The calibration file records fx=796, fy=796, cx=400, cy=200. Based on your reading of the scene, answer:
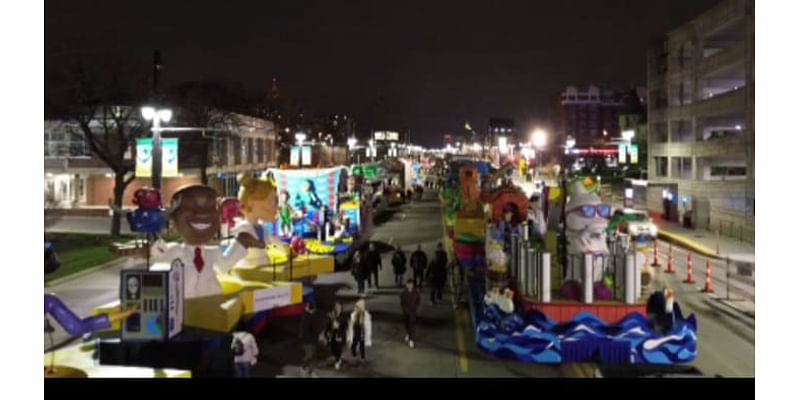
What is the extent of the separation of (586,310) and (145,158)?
16182 mm

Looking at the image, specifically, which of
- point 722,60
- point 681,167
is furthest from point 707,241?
point 681,167

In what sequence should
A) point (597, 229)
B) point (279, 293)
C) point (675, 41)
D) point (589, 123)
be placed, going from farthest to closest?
1. point (589, 123)
2. point (675, 41)
3. point (279, 293)
4. point (597, 229)

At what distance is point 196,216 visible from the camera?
16.1 meters

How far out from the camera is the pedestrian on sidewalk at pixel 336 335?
14.0 meters

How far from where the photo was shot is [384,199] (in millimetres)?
56594

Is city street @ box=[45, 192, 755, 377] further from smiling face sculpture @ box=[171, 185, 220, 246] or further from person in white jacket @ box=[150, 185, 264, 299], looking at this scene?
smiling face sculpture @ box=[171, 185, 220, 246]

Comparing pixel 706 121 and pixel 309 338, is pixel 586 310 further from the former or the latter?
pixel 706 121

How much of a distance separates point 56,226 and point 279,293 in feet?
94.5

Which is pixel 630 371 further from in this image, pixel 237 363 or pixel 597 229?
pixel 237 363

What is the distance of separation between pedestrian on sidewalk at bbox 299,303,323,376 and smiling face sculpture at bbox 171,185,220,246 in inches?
109

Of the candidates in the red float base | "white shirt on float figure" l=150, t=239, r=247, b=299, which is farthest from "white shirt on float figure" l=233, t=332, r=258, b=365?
the red float base

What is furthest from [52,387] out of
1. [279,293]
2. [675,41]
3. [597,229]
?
[675,41]

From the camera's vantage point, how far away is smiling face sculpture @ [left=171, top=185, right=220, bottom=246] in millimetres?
16141

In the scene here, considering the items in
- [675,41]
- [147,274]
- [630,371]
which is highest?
[675,41]
